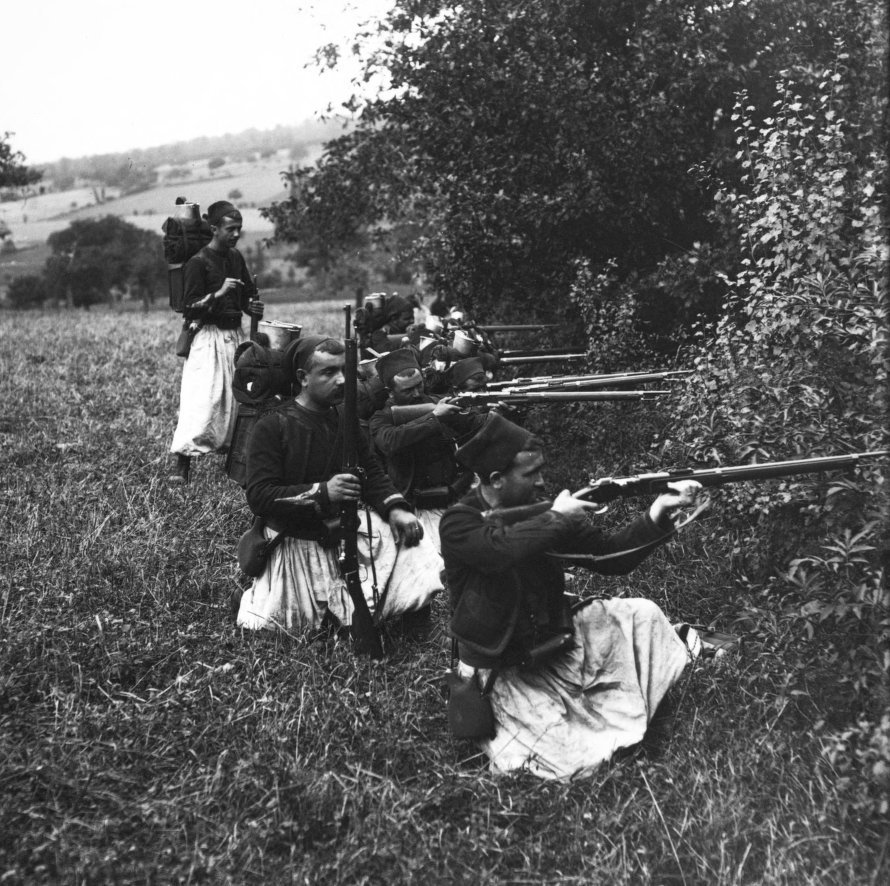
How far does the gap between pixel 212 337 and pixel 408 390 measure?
9.17 ft

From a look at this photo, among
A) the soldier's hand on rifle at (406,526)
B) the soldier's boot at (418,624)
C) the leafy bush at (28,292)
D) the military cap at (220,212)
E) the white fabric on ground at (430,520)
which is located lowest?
the leafy bush at (28,292)

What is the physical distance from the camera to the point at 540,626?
4559 mm

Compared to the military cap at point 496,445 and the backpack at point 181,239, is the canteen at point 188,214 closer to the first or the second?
the backpack at point 181,239

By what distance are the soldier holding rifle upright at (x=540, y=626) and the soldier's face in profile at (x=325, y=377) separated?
1.45 m

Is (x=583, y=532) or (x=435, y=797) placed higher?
(x=583, y=532)

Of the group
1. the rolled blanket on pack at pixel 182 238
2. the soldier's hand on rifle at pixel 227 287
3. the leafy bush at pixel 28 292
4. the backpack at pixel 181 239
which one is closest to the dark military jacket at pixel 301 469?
the soldier's hand on rifle at pixel 227 287

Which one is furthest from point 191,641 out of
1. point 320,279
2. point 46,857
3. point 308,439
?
point 320,279

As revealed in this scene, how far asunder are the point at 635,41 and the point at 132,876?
9401 millimetres

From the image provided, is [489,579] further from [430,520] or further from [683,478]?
[430,520]

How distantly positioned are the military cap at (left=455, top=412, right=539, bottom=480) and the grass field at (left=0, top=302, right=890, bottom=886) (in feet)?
4.48

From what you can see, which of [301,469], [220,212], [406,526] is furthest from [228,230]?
[406,526]

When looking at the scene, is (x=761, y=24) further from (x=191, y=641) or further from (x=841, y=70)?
(x=191, y=641)

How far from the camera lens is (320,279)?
149ft

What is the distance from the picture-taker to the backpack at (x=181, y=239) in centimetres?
877
